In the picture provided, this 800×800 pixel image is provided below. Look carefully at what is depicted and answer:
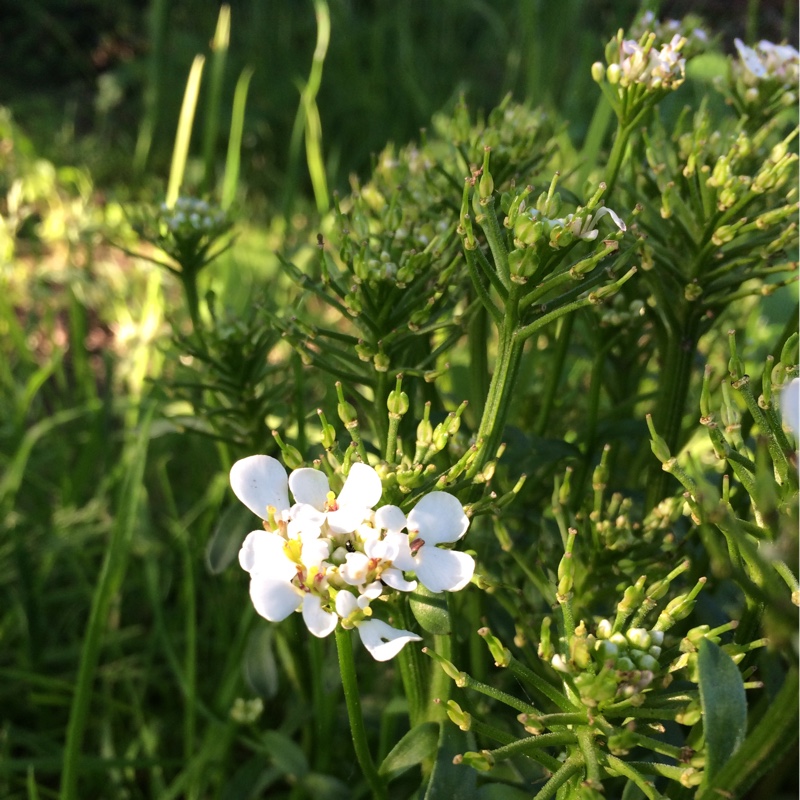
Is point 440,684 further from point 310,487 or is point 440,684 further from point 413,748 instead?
point 310,487

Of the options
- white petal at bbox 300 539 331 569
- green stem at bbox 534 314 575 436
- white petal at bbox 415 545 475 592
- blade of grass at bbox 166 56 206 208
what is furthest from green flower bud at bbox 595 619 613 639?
blade of grass at bbox 166 56 206 208

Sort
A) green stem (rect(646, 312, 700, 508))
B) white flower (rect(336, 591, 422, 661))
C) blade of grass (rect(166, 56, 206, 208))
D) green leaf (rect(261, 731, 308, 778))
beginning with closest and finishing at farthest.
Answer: white flower (rect(336, 591, 422, 661))
green stem (rect(646, 312, 700, 508))
green leaf (rect(261, 731, 308, 778))
blade of grass (rect(166, 56, 206, 208))

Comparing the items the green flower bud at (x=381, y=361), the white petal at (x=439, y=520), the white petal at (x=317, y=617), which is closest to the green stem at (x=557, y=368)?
the green flower bud at (x=381, y=361)

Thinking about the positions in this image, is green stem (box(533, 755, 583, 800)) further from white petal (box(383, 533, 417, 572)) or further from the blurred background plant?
white petal (box(383, 533, 417, 572))

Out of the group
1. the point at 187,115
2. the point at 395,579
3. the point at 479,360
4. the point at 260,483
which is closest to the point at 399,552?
the point at 395,579

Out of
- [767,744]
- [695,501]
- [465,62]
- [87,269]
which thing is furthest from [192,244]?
[465,62]

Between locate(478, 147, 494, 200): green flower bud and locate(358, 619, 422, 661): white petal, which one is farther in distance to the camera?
locate(478, 147, 494, 200): green flower bud

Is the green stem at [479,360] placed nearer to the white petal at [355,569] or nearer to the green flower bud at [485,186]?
the green flower bud at [485,186]

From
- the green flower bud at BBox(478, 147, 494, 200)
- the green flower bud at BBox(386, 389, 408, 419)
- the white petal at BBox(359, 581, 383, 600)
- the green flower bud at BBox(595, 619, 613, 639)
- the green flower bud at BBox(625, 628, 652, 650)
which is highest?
the green flower bud at BBox(478, 147, 494, 200)
